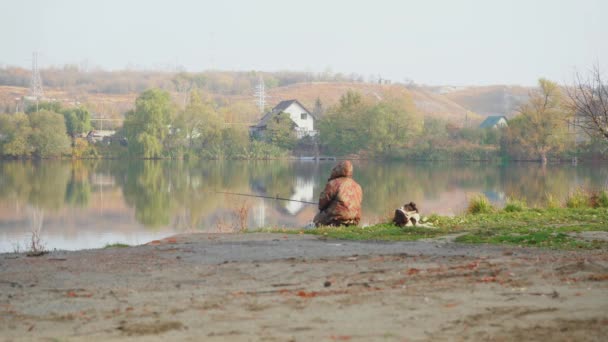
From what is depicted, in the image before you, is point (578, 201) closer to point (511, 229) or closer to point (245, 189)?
point (511, 229)

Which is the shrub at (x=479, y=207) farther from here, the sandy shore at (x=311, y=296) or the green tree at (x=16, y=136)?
the green tree at (x=16, y=136)

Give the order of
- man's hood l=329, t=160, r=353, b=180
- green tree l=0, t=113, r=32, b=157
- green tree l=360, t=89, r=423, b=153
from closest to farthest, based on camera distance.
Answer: man's hood l=329, t=160, r=353, b=180 < green tree l=0, t=113, r=32, b=157 < green tree l=360, t=89, r=423, b=153

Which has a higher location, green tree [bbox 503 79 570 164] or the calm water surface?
green tree [bbox 503 79 570 164]

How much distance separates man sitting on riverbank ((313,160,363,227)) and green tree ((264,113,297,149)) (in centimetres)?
8195

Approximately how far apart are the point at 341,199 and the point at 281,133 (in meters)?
82.7

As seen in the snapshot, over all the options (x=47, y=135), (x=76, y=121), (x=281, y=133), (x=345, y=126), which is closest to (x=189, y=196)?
(x=47, y=135)

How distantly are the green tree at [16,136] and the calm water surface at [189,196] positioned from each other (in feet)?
72.5

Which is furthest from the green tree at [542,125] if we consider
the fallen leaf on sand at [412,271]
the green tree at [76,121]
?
the fallen leaf on sand at [412,271]

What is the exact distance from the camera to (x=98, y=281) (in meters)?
11.2

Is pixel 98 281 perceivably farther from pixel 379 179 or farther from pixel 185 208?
pixel 379 179

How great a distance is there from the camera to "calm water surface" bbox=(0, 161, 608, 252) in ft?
99.1

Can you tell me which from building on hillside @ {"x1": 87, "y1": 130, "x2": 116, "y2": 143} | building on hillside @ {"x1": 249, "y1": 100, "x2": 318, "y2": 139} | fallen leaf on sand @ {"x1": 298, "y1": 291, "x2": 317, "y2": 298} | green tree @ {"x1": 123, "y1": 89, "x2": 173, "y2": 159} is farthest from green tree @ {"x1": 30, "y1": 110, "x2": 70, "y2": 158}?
fallen leaf on sand @ {"x1": 298, "y1": 291, "x2": 317, "y2": 298}

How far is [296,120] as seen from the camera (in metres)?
115

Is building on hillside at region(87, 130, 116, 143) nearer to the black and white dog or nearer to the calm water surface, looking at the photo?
the calm water surface
